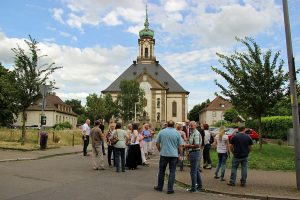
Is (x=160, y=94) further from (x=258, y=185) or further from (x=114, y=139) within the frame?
(x=258, y=185)

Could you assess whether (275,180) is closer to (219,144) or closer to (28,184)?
(219,144)

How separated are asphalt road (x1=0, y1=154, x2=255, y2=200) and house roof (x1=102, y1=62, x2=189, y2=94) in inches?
3661

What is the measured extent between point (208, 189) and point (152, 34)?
114779 millimetres

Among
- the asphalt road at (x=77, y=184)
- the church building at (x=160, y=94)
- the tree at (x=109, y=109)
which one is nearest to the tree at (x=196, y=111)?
the church building at (x=160, y=94)

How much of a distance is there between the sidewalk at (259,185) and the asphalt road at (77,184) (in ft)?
2.32

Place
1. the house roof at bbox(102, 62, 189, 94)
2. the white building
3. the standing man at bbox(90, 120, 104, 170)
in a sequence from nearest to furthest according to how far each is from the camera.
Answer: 1. the standing man at bbox(90, 120, 104, 170)
2. the white building
3. the house roof at bbox(102, 62, 189, 94)

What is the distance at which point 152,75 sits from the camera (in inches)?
4412

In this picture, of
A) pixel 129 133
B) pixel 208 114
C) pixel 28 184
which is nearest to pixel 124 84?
pixel 208 114

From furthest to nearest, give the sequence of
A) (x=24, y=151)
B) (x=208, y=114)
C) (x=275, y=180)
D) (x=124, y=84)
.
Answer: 1. (x=208, y=114)
2. (x=124, y=84)
3. (x=24, y=151)
4. (x=275, y=180)

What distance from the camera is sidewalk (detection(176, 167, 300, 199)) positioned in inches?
414

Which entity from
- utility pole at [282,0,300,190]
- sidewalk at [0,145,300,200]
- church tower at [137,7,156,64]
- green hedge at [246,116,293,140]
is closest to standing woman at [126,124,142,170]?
sidewalk at [0,145,300,200]

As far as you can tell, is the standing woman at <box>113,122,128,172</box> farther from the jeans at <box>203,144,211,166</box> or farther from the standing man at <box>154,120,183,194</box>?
the standing man at <box>154,120,183,194</box>

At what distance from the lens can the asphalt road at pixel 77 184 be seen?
9.84 m

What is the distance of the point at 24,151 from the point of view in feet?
72.5
